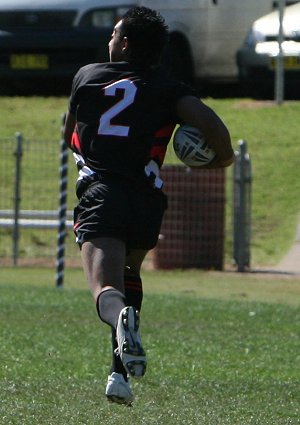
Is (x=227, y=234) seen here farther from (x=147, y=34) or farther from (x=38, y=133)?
(x=147, y=34)

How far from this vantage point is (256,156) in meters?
18.6

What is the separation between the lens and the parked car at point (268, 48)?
19.4 metres

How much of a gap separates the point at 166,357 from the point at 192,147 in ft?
8.93

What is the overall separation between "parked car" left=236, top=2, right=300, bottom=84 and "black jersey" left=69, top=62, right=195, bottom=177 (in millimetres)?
13429

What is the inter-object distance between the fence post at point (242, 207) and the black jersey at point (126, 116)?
928cm

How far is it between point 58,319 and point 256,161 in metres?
8.34

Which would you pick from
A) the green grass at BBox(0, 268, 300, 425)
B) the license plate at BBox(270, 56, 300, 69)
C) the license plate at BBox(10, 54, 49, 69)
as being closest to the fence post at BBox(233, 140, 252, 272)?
the green grass at BBox(0, 268, 300, 425)

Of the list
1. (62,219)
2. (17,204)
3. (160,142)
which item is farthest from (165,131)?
(17,204)

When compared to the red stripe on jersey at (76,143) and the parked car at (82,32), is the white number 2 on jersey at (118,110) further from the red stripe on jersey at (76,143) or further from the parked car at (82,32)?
the parked car at (82,32)

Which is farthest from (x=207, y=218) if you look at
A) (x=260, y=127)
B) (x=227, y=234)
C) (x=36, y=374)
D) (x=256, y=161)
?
(x=36, y=374)

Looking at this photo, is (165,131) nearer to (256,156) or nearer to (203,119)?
(203,119)

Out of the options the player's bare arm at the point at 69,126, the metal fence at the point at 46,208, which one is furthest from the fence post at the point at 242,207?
the player's bare arm at the point at 69,126

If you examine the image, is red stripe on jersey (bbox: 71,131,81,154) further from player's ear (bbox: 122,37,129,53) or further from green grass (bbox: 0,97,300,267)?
green grass (bbox: 0,97,300,267)

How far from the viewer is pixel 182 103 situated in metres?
6.05
